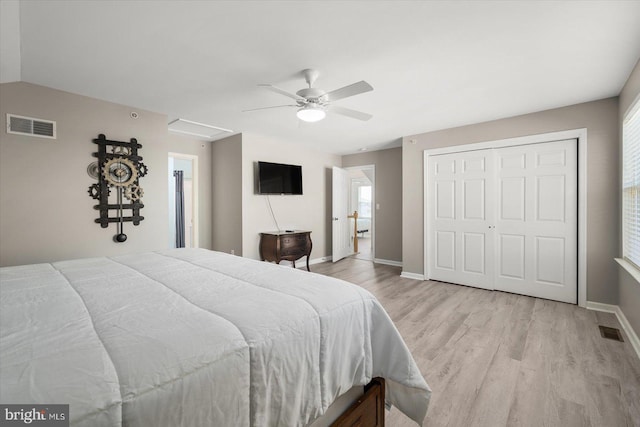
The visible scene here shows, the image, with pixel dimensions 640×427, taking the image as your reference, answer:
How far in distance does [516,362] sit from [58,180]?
178 inches

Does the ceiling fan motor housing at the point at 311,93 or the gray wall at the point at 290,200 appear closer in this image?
the ceiling fan motor housing at the point at 311,93

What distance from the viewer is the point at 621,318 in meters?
2.80

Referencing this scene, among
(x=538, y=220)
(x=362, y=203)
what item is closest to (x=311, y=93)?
(x=538, y=220)

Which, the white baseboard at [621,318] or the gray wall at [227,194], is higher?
the gray wall at [227,194]

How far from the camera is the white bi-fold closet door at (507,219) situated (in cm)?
339

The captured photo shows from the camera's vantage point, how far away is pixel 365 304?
4.51 ft

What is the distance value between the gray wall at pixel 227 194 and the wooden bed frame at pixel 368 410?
11.3 ft

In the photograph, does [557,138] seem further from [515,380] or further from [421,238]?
[515,380]

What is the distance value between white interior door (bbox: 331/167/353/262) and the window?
4113mm

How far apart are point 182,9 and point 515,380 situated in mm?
3287

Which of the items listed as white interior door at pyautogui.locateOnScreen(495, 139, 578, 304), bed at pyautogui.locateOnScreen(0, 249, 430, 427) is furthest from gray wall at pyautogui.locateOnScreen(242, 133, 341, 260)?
white interior door at pyautogui.locateOnScreen(495, 139, 578, 304)

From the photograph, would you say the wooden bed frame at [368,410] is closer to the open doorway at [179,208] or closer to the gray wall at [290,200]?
the gray wall at [290,200]

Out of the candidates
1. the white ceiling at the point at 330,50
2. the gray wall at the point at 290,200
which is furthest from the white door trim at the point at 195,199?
the white ceiling at the point at 330,50

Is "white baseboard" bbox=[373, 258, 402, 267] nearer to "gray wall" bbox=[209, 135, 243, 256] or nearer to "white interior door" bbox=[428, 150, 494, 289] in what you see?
"white interior door" bbox=[428, 150, 494, 289]
